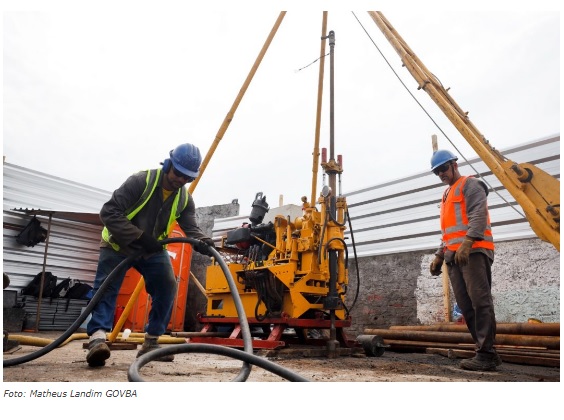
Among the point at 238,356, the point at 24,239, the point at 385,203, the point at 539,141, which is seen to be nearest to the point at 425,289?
the point at 385,203

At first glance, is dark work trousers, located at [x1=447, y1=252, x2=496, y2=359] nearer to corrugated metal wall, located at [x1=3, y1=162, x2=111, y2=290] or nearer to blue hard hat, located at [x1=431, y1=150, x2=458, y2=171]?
blue hard hat, located at [x1=431, y1=150, x2=458, y2=171]

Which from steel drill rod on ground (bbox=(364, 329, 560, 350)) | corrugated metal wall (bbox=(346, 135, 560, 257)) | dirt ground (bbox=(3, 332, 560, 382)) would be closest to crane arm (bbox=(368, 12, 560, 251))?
dirt ground (bbox=(3, 332, 560, 382))

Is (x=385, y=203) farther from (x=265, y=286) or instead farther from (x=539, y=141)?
(x=265, y=286)

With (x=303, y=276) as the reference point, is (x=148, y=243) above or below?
above

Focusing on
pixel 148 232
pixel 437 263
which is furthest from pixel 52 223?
pixel 437 263

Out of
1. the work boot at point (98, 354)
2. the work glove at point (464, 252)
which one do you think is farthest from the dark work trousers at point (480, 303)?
the work boot at point (98, 354)

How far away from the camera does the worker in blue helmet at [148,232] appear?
2.45 m

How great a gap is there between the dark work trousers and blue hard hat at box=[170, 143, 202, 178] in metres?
2.00

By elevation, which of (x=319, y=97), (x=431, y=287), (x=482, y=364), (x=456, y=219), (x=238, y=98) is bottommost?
(x=482, y=364)

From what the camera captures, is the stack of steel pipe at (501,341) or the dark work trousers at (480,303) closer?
the dark work trousers at (480,303)

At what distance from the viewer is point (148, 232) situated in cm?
266

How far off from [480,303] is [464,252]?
360 millimetres

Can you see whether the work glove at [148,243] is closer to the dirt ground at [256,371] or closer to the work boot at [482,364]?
the dirt ground at [256,371]

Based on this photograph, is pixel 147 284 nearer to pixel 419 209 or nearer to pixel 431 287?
pixel 431 287
